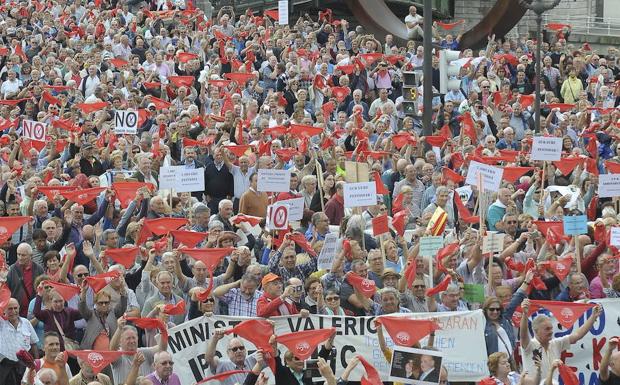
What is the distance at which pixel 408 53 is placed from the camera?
28.8m

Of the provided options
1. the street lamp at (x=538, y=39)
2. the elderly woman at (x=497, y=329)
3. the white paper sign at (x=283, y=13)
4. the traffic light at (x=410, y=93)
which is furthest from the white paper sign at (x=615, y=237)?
the white paper sign at (x=283, y=13)

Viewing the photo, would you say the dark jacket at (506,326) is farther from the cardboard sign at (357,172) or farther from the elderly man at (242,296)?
the cardboard sign at (357,172)

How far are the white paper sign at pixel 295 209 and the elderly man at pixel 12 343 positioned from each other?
4.00 meters

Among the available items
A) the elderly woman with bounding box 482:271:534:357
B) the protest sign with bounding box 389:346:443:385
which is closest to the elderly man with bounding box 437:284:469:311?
the elderly woman with bounding box 482:271:534:357

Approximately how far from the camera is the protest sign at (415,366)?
12.9 meters

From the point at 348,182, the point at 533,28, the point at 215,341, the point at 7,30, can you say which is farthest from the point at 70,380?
the point at 533,28

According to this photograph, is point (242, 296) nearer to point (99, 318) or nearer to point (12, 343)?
point (99, 318)

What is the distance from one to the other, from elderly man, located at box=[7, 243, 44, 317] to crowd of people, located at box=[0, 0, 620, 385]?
0.02 meters

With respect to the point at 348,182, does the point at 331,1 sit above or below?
above

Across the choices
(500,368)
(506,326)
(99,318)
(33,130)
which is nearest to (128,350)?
(99,318)

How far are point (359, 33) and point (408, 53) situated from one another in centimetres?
372

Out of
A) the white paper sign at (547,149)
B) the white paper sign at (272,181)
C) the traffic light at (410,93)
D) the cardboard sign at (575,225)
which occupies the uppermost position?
the traffic light at (410,93)

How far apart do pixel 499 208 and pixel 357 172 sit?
61.9 inches

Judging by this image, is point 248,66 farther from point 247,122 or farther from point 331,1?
point 331,1
